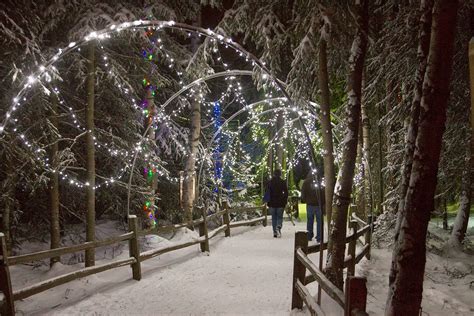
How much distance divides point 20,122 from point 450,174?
11.5m

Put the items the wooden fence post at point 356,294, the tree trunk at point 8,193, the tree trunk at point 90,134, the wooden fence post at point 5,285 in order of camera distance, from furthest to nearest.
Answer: the tree trunk at point 90,134 → the tree trunk at point 8,193 → the wooden fence post at point 5,285 → the wooden fence post at point 356,294

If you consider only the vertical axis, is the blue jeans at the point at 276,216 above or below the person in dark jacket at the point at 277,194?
below

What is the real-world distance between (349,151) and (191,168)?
30.6 ft

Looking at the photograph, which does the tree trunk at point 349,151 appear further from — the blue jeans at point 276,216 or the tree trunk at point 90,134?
the blue jeans at point 276,216

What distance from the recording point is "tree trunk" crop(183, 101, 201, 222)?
15281 millimetres

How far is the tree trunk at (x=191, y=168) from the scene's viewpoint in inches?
602

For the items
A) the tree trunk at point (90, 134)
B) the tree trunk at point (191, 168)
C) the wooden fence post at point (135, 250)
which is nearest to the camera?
the wooden fence post at point (135, 250)

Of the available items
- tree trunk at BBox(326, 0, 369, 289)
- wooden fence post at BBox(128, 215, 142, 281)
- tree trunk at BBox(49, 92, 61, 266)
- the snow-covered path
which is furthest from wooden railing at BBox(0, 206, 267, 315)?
tree trunk at BBox(326, 0, 369, 289)

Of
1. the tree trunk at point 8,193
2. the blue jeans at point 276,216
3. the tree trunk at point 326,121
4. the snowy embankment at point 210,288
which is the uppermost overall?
the tree trunk at point 326,121

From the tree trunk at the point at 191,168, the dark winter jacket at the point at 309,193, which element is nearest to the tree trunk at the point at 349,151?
the dark winter jacket at the point at 309,193

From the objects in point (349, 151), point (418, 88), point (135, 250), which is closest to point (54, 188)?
point (135, 250)

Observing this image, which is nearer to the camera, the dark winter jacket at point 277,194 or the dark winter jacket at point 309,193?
the dark winter jacket at point 309,193

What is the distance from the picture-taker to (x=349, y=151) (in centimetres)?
660

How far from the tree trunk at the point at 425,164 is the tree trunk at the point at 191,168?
36.4ft
